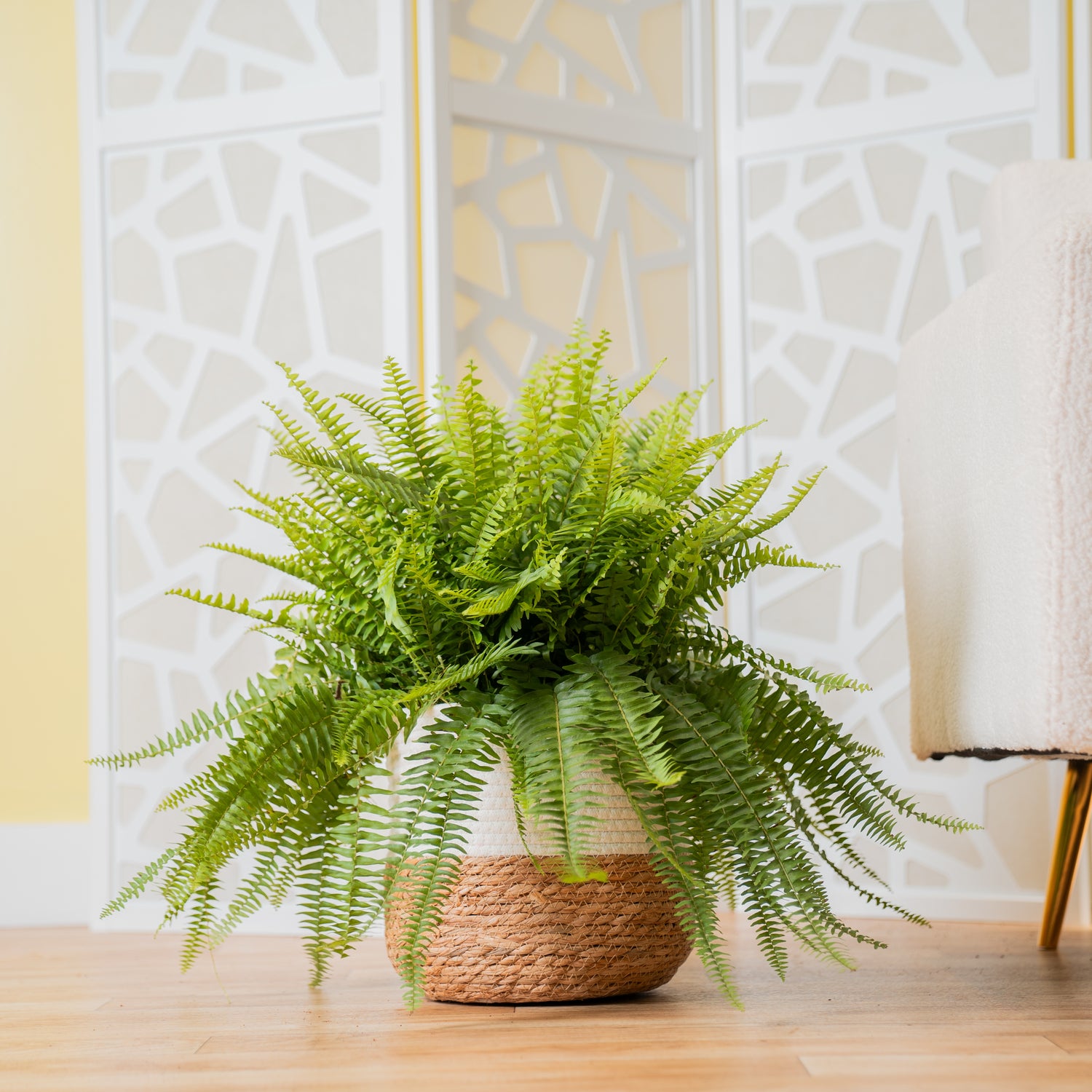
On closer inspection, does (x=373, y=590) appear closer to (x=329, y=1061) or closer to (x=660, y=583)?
(x=660, y=583)

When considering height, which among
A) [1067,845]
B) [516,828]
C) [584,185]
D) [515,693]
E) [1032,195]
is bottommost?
[1067,845]

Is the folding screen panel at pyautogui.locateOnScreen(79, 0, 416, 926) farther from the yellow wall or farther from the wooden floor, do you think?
the wooden floor

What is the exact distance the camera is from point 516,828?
938 mm

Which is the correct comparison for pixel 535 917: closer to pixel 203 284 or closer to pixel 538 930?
pixel 538 930

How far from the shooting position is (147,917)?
1.63 meters

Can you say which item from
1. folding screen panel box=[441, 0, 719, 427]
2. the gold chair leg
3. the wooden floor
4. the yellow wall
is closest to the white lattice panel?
folding screen panel box=[441, 0, 719, 427]

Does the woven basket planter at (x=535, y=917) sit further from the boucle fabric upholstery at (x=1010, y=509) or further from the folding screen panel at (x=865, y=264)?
the folding screen panel at (x=865, y=264)

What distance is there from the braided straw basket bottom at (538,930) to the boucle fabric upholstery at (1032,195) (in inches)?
28.8

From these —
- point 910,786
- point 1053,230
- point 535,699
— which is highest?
point 1053,230

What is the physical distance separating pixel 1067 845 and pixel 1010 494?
1.89ft

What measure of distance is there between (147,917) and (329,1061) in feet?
3.09

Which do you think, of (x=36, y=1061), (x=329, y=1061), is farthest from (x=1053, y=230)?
(x=36, y=1061)

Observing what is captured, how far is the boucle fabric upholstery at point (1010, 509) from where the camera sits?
2.87ft

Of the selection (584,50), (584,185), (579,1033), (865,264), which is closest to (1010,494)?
(579,1033)
